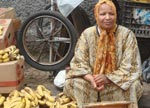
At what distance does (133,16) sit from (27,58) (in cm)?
141

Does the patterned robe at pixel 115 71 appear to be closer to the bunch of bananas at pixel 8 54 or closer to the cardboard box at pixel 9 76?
the cardboard box at pixel 9 76

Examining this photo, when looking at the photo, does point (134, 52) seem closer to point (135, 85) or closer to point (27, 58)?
point (135, 85)

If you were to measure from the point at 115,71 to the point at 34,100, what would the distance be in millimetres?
868

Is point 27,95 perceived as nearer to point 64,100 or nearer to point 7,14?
point 64,100

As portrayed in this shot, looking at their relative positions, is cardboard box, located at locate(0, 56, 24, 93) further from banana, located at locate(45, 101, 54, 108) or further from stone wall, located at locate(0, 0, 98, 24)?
stone wall, located at locate(0, 0, 98, 24)

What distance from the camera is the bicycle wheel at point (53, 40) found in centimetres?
554

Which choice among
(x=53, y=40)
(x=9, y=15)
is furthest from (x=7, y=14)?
(x=53, y=40)

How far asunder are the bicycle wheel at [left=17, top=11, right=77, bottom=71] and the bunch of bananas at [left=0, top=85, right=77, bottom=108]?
32.2 inches

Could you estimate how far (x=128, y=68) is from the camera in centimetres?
446

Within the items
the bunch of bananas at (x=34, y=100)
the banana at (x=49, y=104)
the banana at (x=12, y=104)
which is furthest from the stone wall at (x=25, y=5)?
the banana at (x=12, y=104)

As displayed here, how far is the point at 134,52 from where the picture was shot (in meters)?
4.50

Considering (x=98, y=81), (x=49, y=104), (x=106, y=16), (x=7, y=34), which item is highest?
(x=106, y=16)

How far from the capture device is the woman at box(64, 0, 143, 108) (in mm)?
4418

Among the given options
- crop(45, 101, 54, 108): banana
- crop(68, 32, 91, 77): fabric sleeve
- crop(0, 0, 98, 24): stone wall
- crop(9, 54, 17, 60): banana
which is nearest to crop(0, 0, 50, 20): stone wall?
crop(0, 0, 98, 24): stone wall
